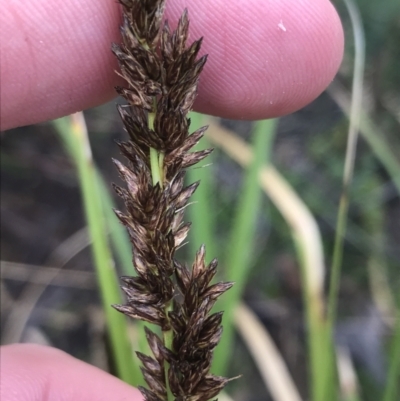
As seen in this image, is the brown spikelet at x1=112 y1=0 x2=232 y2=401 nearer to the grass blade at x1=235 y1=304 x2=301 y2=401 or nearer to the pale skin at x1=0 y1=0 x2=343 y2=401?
the pale skin at x1=0 y1=0 x2=343 y2=401

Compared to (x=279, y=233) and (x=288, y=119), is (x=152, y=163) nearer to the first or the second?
(x=279, y=233)

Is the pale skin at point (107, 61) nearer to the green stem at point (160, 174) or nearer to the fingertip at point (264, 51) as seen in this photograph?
the fingertip at point (264, 51)

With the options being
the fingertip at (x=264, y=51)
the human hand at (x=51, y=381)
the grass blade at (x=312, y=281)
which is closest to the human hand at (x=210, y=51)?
the fingertip at (x=264, y=51)

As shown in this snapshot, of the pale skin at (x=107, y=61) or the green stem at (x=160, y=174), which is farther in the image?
the pale skin at (x=107, y=61)

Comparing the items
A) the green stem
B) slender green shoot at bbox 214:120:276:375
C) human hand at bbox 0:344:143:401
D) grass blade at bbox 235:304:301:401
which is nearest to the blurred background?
grass blade at bbox 235:304:301:401

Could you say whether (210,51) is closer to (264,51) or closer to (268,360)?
(264,51)

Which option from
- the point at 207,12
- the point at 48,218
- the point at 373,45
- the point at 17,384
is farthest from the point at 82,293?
the point at 373,45
